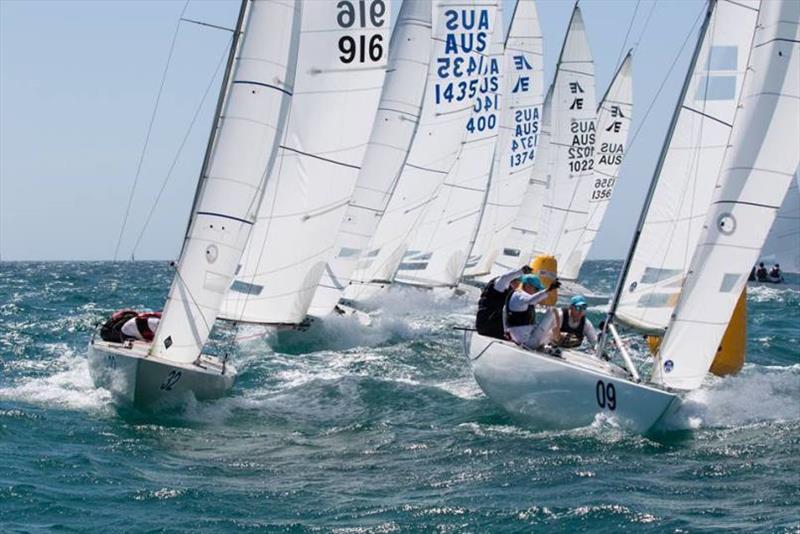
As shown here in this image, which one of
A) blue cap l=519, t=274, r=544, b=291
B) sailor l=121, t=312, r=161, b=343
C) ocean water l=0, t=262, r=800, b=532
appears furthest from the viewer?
sailor l=121, t=312, r=161, b=343

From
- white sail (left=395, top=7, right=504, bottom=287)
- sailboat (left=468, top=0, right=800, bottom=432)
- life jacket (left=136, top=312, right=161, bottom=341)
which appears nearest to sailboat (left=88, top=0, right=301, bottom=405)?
life jacket (left=136, top=312, right=161, bottom=341)

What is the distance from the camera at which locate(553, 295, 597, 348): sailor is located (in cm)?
1251

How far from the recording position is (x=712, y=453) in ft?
33.3

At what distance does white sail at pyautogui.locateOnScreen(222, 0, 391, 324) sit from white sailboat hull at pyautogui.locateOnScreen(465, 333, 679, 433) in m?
3.13

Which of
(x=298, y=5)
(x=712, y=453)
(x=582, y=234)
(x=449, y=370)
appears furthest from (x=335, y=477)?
(x=582, y=234)

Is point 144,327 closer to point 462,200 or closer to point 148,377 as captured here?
point 148,377

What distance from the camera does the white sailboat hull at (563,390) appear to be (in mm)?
10812

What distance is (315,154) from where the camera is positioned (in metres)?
14.2

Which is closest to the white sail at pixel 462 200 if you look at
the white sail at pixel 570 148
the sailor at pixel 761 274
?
the white sail at pixel 570 148

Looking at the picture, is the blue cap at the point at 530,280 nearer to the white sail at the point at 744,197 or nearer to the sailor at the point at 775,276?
the white sail at the point at 744,197

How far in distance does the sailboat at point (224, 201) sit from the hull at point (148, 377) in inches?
0.5

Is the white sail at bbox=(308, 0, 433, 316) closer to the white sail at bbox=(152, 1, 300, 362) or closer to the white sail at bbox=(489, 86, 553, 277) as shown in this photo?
the white sail at bbox=(152, 1, 300, 362)

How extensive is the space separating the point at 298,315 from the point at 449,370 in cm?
201

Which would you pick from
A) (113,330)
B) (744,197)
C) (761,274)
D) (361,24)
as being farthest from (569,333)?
(761,274)
